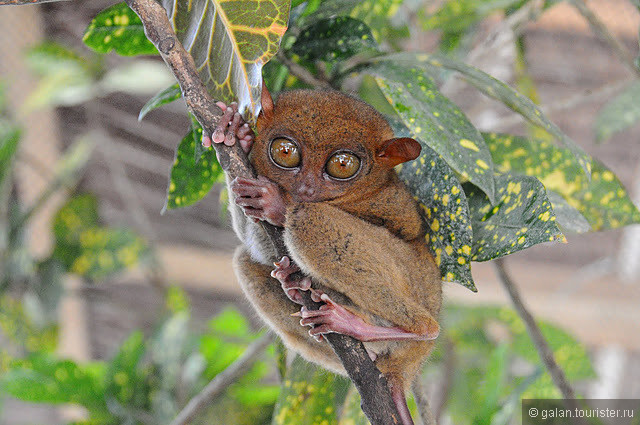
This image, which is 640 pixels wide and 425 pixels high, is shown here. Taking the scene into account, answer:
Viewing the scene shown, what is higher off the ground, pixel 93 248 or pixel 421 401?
pixel 421 401

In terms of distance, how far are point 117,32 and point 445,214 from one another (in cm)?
95

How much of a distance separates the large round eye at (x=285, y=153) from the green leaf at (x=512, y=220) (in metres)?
0.43

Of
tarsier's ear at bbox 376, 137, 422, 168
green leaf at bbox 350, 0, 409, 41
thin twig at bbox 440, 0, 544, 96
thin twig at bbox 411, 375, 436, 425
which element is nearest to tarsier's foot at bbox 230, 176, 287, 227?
tarsier's ear at bbox 376, 137, 422, 168

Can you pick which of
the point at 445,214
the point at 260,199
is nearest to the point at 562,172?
the point at 445,214

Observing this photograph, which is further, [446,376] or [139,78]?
[139,78]

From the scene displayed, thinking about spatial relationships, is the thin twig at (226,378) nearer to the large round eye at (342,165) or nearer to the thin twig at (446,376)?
the large round eye at (342,165)

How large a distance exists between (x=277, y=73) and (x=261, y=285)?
23.5 inches

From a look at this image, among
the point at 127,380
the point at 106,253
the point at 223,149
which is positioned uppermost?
the point at 223,149

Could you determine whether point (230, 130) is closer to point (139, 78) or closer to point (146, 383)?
point (146, 383)

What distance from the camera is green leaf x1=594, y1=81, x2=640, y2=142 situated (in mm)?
2307

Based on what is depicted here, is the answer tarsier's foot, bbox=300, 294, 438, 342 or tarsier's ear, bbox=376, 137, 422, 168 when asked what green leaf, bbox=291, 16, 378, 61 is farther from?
tarsier's foot, bbox=300, 294, 438, 342

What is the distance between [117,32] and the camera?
1601mm

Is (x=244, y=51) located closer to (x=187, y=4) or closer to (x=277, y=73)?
(x=187, y=4)

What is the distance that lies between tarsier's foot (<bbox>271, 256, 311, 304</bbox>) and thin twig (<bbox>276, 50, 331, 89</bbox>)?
609 millimetres
